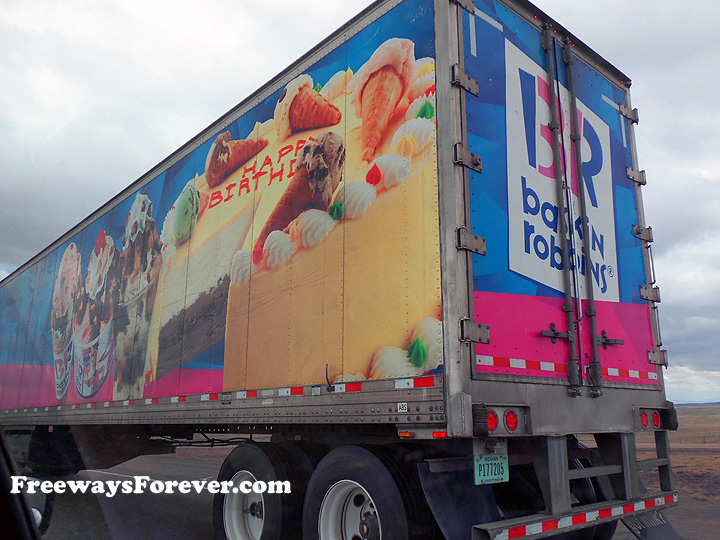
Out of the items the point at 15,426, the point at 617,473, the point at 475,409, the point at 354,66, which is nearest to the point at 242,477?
the point at 475,409

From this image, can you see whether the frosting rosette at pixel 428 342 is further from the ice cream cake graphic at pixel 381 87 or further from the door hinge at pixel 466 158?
the ice cream cake graphic at pixel 381 87

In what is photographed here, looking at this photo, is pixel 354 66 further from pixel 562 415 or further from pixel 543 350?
pixel 562 415

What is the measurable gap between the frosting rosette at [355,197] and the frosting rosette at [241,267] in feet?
4.52

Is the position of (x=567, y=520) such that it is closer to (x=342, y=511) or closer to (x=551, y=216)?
(x=342, y=511)

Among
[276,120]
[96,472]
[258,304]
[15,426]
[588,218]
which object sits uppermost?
[276,120]

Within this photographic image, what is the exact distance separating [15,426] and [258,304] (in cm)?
862

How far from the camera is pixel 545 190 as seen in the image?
4934 mm

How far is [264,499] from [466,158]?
135 inches

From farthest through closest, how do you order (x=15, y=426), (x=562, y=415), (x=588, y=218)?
(x=15, y=426) < (x=588, y=218) < (x=562, y=415)

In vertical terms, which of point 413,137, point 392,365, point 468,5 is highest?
point 468,5

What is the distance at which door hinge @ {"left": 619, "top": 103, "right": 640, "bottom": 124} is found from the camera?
20.3 ft

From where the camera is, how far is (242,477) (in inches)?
224

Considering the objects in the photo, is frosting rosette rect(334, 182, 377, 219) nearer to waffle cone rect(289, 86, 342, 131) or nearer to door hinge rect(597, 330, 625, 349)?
waffle cone rect(289, 86, 342, 131)

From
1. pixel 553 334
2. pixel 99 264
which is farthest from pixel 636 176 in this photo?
pixel 99 264
